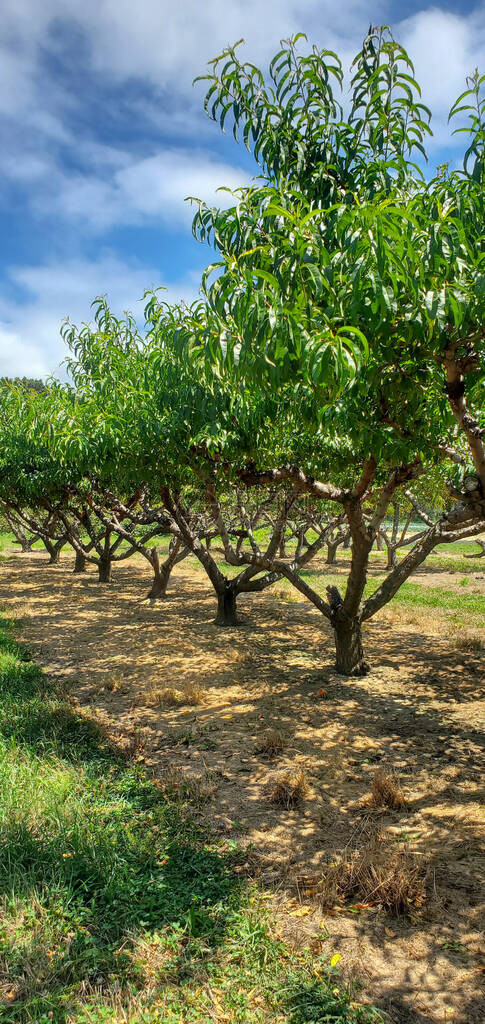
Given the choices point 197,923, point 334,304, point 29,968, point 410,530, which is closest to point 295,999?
point 197,923

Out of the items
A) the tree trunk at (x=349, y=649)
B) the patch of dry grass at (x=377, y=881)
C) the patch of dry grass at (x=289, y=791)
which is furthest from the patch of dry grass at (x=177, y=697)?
the patch of dry grass at (x=377, y=881)

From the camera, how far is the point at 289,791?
4.59 m

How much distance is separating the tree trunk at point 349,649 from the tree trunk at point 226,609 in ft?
13.7

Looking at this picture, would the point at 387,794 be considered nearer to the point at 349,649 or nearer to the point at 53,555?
the point at 349,649

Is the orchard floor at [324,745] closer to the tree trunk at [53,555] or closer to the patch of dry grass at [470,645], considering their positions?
the patch of dry grass at [470,645]

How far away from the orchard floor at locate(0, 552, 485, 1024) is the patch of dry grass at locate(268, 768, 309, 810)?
0.07m

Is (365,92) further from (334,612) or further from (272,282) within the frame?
(334,612)

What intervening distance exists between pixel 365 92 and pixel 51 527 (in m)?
21.8

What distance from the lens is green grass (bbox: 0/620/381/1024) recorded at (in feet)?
8.33

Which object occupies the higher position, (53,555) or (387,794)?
(53,555)

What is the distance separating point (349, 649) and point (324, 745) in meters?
2.64

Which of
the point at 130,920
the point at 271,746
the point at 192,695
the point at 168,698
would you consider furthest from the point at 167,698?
the point at 130,920

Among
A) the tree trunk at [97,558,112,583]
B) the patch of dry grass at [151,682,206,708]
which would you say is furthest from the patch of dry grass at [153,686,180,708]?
the tree trunk at [97,558,112,583]

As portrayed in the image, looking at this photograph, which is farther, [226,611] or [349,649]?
[226,611]
